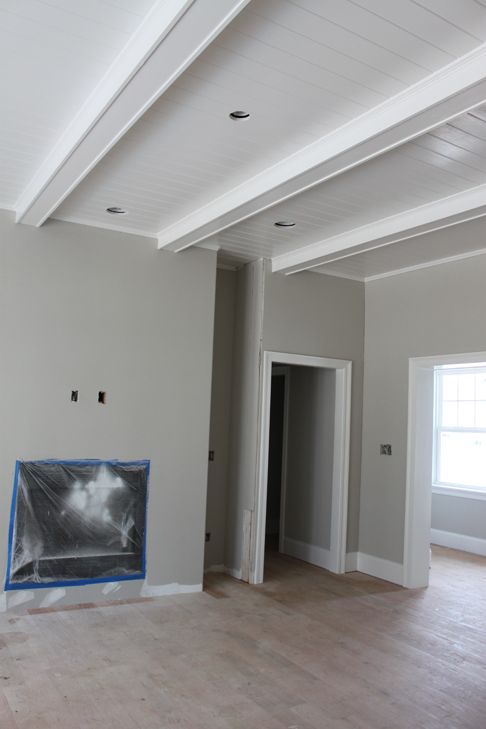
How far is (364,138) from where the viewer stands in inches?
116

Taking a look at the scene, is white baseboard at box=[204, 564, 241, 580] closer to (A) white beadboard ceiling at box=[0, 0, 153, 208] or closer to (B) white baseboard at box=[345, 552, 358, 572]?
(B) white baseboard at box=[345, 552, 358, 572]

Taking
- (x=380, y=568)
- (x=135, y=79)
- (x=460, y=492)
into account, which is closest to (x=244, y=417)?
(x=380, y=568)

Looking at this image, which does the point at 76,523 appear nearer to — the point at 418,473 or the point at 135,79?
the point at 418,473

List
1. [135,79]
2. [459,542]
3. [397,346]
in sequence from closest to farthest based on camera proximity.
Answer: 1. [135,79]
2. [397,346]
3. [459,542]

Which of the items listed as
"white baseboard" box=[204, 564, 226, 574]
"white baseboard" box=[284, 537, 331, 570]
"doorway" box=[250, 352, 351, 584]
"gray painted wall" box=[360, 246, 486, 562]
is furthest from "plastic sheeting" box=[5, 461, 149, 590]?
"gray painted wall" box=[360, 246, 486, 562]

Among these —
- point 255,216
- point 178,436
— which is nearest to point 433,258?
point 255,216

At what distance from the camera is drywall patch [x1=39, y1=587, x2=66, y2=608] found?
4.41 metres

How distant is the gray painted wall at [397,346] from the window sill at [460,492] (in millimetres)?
1964

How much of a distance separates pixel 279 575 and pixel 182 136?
3957 millimetres

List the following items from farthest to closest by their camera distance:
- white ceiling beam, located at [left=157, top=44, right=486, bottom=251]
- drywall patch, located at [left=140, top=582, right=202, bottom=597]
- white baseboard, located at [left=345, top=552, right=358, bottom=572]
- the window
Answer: the window → white baseboard, located at [left=345, top=552, right=358, bottom=572] → drywall patch, located at [left=140, top=582, right=202, bottom=597] → white ceiling beam, located at [left=157, top=44, right=486, bottom=251]

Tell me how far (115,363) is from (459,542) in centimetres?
471

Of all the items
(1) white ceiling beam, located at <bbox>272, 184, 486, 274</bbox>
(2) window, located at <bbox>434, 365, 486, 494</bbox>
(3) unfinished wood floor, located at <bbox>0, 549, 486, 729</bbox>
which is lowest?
(3) unfinished wood floor, located at <bbox>0, 549, 486, 729</bbox>

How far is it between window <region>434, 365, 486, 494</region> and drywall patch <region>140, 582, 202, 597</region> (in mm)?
3847

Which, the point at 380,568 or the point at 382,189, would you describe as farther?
the point at 380,568
